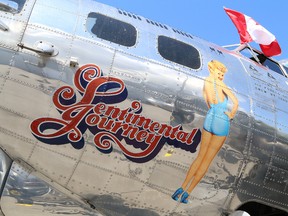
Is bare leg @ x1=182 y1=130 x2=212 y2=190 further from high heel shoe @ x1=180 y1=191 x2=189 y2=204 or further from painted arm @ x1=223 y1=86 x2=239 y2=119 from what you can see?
painted arm @ x1=223 y1=86 x2=239 y2=119

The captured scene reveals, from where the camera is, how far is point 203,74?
26.3 ft

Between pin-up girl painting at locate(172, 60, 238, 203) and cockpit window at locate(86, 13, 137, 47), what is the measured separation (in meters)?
1.55

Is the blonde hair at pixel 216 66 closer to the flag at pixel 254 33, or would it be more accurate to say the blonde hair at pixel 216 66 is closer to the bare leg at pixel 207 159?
the bare leg at pixel 207 159

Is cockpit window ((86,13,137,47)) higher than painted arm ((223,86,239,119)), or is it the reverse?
cockpit window ((86,13,137,47))

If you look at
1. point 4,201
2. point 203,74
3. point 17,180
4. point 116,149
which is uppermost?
point 203,74

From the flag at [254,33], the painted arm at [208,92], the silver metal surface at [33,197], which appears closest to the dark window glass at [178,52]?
the painted arm at [208,92]

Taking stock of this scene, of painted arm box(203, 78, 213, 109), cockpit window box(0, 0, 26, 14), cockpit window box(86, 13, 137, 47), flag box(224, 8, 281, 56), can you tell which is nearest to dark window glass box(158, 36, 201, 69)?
painted arm box(203, 78, 213, 109)

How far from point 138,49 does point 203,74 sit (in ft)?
4.20

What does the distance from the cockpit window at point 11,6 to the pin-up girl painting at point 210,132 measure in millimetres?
3335

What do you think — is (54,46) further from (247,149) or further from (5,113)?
(247,149)

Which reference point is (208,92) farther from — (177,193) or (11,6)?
(11,6)

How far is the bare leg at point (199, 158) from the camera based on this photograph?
7.60 m

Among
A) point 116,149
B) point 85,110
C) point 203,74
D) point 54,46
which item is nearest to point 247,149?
point 203,74

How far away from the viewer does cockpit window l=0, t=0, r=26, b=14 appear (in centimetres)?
693
